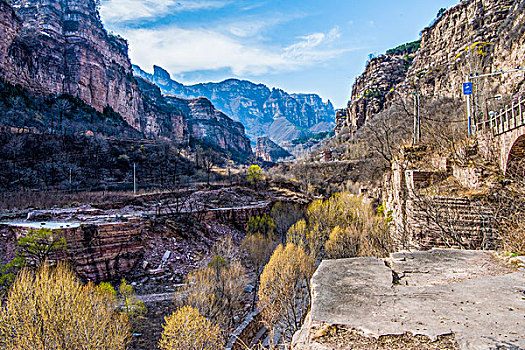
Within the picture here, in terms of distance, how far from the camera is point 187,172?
55.5 m

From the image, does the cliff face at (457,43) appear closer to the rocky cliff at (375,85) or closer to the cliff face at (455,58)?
the cliff face at (455,58)

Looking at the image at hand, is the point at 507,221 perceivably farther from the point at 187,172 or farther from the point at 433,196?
the point at 187,172

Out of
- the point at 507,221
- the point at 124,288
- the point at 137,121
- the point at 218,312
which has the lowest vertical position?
the point at 218,312

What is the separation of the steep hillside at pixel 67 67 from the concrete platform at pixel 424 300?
59.1m

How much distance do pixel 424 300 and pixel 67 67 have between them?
89.9 metres

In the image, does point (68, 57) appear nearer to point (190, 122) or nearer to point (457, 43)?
point (190, 122)

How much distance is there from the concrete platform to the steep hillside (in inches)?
2328

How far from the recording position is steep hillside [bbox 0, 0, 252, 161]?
184 feet

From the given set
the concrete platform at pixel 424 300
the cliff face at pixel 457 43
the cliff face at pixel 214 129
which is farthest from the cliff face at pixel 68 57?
the cliff face at pixel 457 43

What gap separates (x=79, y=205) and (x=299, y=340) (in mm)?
32212

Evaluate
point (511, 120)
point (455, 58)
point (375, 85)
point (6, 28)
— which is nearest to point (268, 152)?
point (375, 85)

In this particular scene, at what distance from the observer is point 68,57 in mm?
72750

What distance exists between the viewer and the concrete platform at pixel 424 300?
239 cm

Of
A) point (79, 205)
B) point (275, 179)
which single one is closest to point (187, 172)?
point (275, 179)
